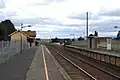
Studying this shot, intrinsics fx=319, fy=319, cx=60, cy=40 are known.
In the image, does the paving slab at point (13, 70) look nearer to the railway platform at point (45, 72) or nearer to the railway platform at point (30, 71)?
the railway platform at point (30, 71)

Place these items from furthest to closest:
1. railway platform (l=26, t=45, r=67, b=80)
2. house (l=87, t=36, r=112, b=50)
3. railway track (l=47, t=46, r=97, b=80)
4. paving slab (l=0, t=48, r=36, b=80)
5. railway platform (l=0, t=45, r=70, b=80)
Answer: house (l=87, t=36, r=112, b=50), railway track (l=47, t=46, r=97, b=80), railway platform (l=26, t=45, r=67, b=80), railway platform (l=0, t=45, r=70, b=80), paving slab (l=0, t=48, r=36, b=80)

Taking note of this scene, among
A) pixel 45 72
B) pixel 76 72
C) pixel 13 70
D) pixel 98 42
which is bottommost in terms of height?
pixel 76 72

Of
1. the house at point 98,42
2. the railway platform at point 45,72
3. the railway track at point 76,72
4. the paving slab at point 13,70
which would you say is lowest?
the railway track at point 76,72

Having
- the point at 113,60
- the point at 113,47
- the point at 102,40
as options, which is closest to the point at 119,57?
the point at 113,60

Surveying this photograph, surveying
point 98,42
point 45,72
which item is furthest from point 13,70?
point 98,42

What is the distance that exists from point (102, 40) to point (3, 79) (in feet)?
125

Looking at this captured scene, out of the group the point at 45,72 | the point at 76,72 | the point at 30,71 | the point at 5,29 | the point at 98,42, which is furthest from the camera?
the point at 5,29

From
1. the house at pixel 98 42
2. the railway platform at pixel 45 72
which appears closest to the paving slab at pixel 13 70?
the railway platform at pixel 45 72

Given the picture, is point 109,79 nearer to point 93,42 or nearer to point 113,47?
point 113,47

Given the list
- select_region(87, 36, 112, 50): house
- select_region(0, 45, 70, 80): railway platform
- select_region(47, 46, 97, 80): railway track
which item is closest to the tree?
select_region(87, 36, 112, 50): house

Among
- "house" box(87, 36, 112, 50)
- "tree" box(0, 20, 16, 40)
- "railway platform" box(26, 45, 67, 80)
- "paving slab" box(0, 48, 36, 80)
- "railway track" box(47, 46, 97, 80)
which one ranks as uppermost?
"tree" box(0, 20, 16, 40)

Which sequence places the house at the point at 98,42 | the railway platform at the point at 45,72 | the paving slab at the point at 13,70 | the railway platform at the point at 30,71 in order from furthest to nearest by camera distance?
the house at the point at 98,42
the railway platform at the point at 45,72
the railway platform at the point at 30,71
the paving slab at the point at 13,70

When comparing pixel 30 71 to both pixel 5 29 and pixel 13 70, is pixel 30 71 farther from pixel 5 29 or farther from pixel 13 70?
A: pixel 5 29

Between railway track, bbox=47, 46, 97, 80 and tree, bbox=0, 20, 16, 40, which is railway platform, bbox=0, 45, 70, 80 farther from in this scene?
tree, bbox=0, 20, 16, 40
